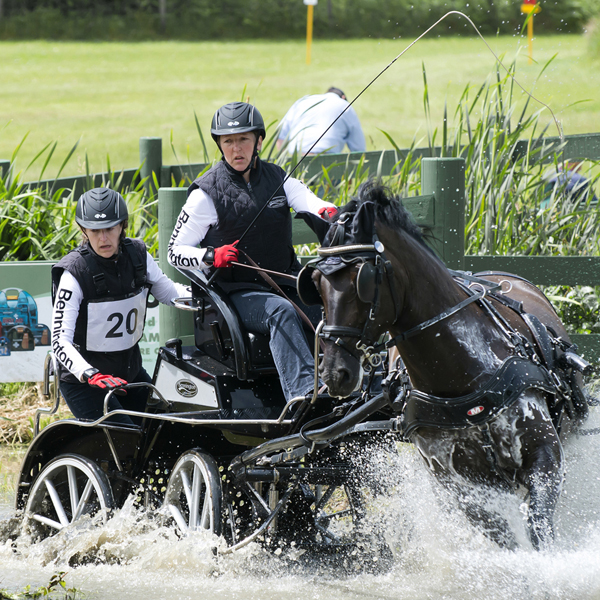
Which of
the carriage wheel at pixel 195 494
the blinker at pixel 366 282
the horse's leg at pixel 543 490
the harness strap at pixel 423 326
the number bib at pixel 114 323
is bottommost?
the carriage wheel at pixel 195 494

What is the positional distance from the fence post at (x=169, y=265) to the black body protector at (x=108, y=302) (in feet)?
2.85

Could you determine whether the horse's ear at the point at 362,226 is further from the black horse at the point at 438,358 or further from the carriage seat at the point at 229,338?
the carriage seat at the point at 229,338

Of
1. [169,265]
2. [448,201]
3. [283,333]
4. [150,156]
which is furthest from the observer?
[150,156]

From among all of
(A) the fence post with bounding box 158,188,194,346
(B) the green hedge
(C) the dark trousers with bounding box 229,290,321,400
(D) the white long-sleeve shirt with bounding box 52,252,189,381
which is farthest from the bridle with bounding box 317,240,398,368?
(B) the green hedge

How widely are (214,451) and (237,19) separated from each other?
4175cm

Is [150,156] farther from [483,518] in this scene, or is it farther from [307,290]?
[483,518]

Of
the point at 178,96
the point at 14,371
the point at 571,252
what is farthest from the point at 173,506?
the point at 178,96

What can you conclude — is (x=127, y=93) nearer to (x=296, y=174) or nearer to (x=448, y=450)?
(x=296, y=174)

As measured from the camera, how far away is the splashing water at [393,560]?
3.44 m

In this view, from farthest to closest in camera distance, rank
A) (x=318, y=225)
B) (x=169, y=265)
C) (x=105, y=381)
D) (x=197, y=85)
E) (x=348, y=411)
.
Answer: (x=197, y=85) → (x=169, y=265) → (x=105, y=381) → (x=348, y=411) → (x=318, y=225)

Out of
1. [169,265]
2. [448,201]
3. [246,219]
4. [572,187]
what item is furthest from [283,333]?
[572,187]

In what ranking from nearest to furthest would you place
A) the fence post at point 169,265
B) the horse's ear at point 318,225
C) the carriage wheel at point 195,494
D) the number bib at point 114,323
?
the horse's ear at point 318,225, the carriage wheel at point 195,494, the number bib at point 114,323, the fence post at point 169,265

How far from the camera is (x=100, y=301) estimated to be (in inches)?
172

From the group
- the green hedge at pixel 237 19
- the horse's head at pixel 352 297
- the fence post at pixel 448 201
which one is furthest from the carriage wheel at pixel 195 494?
the green hedge at pixel 237 19
